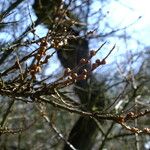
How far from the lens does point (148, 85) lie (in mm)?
8398

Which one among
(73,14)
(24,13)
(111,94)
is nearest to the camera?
(24,13)

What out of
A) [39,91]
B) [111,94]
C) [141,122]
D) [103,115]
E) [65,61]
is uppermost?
[65,61]

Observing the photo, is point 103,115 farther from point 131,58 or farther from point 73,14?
point 131,58

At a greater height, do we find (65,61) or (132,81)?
(65,61)

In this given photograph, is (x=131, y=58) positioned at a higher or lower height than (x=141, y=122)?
higher

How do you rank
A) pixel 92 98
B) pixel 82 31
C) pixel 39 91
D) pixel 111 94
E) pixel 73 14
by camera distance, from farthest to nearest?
pixel 111 94 < pixel 92 98 < pixel 82 31 < pixel 73 14 < pixel 39 91

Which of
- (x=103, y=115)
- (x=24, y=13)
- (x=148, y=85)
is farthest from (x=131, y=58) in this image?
(x=103, y=115)

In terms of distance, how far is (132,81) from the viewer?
7461 mm

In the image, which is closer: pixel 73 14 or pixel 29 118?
pixel 73 14

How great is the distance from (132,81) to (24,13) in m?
2.51

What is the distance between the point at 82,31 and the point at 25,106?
13.9 ft

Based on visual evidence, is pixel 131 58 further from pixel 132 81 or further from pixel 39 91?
pixel 39 91

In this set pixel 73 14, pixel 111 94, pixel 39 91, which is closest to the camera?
pixel 39 91

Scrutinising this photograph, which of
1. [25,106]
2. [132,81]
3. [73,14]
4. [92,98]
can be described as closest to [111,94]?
[92,98]
